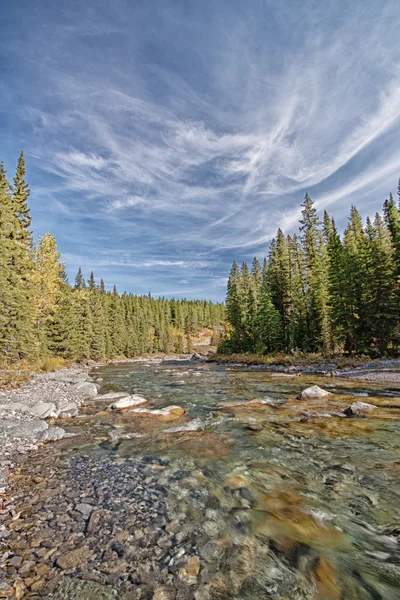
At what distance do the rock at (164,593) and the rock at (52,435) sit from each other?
6.38 metres

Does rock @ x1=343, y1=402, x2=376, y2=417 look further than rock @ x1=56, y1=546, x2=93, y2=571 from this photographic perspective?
Yes

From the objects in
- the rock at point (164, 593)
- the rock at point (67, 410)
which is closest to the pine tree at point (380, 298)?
the rock at point (67, 410)

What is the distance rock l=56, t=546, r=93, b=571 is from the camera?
144 inches

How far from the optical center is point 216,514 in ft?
15.9

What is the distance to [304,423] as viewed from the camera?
9844 millimetres

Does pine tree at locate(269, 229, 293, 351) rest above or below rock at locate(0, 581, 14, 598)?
above

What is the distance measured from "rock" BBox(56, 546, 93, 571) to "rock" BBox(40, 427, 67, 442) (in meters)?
5.23

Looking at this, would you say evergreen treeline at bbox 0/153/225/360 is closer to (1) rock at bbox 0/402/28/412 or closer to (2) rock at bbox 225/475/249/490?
(1) rock at bbox 0/402/28/412

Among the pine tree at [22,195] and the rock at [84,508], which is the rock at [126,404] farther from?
the pine tree at [22,195]

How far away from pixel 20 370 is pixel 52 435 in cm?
1593

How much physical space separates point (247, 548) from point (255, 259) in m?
66.2

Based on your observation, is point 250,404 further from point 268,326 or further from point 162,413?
point 268,326

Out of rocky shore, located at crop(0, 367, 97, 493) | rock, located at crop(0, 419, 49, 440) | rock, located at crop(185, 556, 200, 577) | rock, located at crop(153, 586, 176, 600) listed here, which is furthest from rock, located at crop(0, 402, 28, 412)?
rock, located at crop(153, 586, 176, 600)

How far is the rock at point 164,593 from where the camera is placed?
126 inches
